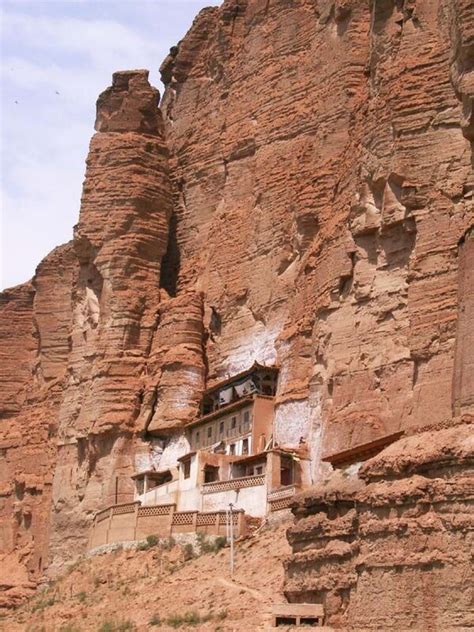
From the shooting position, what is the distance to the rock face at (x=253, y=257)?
3616 cm

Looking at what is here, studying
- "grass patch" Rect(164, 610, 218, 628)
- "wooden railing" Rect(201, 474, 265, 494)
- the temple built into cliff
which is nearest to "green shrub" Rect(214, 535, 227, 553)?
the temple built into cliff

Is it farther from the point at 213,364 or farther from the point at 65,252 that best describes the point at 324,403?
the point at 65,252

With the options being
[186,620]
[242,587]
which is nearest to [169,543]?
[242,587]

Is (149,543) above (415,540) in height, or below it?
above

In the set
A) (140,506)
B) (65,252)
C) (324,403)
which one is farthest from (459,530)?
(65,252)

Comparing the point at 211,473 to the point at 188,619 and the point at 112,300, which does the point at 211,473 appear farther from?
the point at 188,619

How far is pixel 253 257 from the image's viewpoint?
5025 cm

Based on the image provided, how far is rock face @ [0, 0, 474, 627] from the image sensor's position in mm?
36156

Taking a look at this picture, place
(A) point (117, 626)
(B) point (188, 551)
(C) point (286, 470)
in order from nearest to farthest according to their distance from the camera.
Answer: (A) point (117, 626) → (B) point (188, 551) → (C) point (286, 470)

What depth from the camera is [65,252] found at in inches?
2500

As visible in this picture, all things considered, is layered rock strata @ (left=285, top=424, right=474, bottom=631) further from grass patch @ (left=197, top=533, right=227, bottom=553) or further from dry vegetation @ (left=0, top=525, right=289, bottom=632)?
grass patch @ (left=197, top=533, right=227, bottom=553)

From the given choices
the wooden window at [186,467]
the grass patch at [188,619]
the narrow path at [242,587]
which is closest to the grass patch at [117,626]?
the grass patch at [188,619]

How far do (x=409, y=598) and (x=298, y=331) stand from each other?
23.2 metres

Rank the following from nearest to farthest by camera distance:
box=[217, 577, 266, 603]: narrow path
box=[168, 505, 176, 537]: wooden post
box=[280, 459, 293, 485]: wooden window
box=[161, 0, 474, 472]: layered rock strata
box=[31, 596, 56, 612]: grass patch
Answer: box=[217, 577, 266, 603]: narrow path
box=[161, 0, 474, 472]: layered rock strata
box=[280, 459, 293, 485]: wooden window
box=[168, 505, 176, 537]: wooden post
box=[31, 596, 56, 612]: grass patch
